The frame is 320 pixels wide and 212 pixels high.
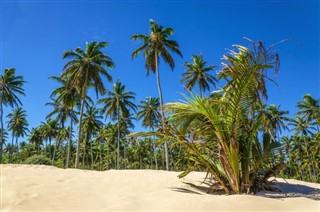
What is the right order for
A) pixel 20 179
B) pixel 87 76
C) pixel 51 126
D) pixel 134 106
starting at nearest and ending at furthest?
pixel 20 179
pixel 87 76
pixel 134 106
pixel 51 126

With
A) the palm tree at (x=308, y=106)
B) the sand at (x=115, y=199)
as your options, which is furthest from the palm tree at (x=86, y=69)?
the palm tree at (x=308, y=106)

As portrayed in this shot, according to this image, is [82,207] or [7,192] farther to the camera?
[7,192]

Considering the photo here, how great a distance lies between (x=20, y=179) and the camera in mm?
7574

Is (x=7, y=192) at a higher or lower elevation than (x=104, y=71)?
lower

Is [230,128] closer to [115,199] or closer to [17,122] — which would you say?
[115,199]

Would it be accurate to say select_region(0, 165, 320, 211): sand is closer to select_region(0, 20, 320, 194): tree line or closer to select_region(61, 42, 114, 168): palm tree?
select_region(0, 20, 320, 194): tree line

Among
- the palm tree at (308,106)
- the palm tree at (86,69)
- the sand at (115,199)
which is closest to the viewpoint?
the sand at (115,199)

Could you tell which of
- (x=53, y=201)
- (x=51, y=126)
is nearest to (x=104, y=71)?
(x=53, y=201)

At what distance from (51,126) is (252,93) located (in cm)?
5461

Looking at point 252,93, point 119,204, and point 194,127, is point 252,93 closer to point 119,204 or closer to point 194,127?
point 194,127

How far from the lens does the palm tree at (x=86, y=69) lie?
2767 cm

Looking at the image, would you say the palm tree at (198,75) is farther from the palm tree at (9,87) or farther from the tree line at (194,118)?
the palm tree at (9,87)

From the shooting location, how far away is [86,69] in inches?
1094

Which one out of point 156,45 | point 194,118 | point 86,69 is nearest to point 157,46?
point 156,45
